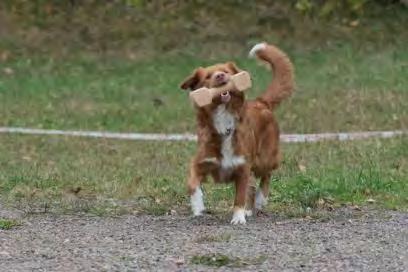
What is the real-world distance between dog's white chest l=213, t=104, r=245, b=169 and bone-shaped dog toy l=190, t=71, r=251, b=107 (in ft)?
0.43

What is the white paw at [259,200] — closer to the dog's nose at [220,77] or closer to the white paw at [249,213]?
the white paw at [249,213]

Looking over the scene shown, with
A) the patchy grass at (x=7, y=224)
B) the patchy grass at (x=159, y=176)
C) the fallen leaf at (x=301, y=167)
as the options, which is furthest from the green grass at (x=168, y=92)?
the patchy grass at (x=7, y=224)

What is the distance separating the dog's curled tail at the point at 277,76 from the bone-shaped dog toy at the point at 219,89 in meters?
0.98

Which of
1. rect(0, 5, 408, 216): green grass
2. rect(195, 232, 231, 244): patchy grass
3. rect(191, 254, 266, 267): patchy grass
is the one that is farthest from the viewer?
rect(0, 5, 408, 216): green grass

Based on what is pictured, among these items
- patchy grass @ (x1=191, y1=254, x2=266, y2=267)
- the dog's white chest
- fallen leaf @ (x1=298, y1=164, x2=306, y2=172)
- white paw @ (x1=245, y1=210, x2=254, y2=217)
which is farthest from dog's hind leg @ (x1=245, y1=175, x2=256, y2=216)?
fallen leaf @ (x1=298, y1=164, x2=306, y2=172)

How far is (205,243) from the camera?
766cm

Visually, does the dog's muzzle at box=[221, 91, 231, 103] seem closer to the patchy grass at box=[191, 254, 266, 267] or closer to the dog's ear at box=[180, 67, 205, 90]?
the dog's ear at box=[180, 67, 205, 90]

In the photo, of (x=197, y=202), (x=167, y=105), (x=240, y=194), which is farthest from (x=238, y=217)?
(x=167, y=105)

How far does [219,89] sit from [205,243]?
1220 millimetres

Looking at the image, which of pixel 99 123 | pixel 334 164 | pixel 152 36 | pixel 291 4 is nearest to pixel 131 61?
pixel 152 36

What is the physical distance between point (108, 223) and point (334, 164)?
3852mm

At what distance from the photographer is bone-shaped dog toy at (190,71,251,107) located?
27.2 ft

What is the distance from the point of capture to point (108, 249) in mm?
7562

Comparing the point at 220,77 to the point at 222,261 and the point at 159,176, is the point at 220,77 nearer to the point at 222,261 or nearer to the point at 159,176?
the point at 222,261
